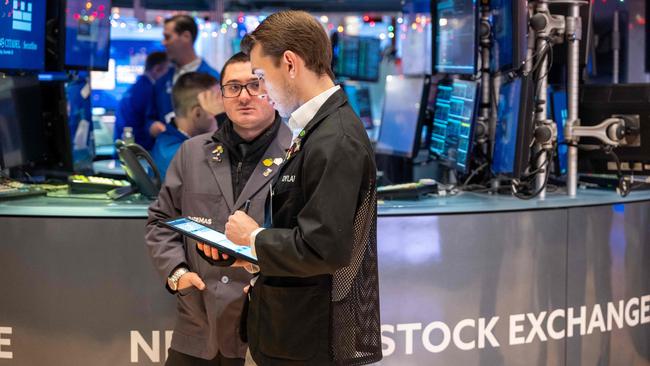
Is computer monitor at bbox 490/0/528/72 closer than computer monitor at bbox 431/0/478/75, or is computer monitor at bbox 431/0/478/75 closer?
computer monitor at bbox 490/0/528/72

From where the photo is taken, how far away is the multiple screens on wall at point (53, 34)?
14.9ft

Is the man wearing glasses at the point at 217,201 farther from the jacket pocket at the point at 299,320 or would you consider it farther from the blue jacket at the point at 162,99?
the blue jacket at the point at 162,99

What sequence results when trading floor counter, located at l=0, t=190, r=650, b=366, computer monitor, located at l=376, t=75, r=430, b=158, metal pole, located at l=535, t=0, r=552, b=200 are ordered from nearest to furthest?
trading floor counter, located at l=0, t=190, r=650, b=366 → metal pole, located at l=535, t=0, r=552, b=200 → computer monitor, located at l=376, t=75, r=430, b=158

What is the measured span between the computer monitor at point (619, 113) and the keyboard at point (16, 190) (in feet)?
8.20

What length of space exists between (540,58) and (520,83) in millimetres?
170

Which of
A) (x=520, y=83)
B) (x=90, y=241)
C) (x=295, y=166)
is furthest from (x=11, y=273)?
(x=520, y=83)

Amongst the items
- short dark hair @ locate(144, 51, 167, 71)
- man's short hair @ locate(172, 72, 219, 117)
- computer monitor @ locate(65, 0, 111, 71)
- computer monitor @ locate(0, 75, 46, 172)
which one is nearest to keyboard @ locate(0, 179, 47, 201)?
computer monitor @ locate(0, 75, 46, 172)

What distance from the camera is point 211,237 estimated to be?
2547 mm

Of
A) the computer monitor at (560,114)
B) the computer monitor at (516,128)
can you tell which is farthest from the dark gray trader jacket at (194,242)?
the computer monitor at (560,114)

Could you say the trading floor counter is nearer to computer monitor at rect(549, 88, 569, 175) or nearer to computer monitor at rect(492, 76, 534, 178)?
computer monitor at rect(492, 76, 534, 178)

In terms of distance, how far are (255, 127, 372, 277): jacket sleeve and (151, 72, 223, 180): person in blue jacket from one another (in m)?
2.29

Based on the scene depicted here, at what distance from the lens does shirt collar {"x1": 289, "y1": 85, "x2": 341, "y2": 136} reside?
237 cm

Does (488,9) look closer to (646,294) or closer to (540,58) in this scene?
(540,58)

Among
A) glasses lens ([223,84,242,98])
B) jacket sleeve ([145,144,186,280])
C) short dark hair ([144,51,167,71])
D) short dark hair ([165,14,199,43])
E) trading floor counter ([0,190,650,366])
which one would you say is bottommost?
trading floor counter ([0,190,650,366])
